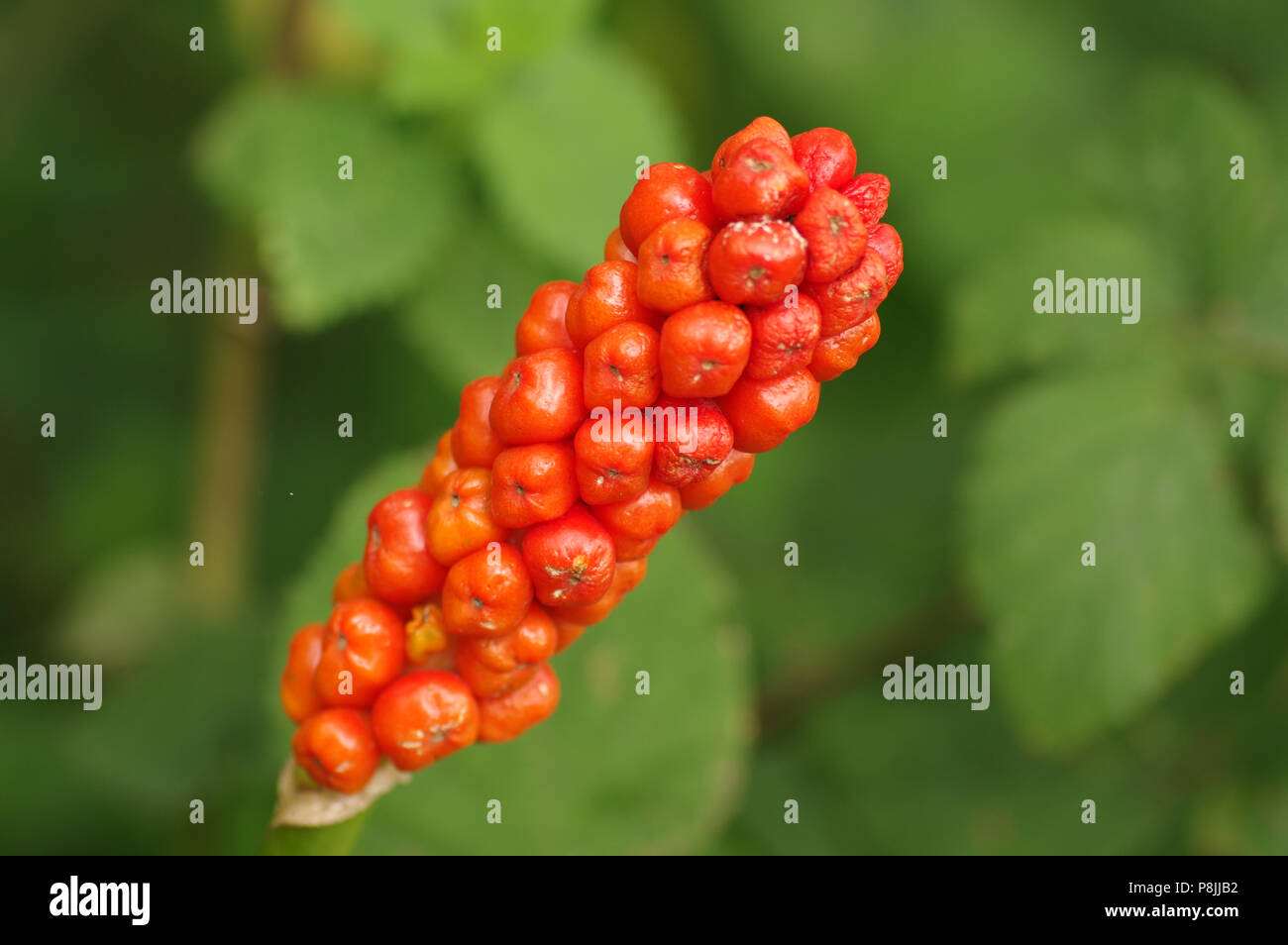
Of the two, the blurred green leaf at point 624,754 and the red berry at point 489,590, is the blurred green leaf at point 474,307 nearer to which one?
the blurred green leaf at point 624,754

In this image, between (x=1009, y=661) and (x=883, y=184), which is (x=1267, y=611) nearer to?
(x=1009, y=661)

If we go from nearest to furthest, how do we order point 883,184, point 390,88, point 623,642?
point 883,184
point 390,88
point 623,642

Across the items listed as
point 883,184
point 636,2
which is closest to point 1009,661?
point 883,184

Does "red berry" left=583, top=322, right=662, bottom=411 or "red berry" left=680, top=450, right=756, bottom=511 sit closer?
"red berry" left=583, top=322, right=662, bottom=411

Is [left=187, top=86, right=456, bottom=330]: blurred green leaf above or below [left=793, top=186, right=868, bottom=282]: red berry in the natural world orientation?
above

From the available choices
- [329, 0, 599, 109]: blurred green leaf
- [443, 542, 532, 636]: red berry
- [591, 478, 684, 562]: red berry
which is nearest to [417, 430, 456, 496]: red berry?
[443, 542, 532, 636]: red berry

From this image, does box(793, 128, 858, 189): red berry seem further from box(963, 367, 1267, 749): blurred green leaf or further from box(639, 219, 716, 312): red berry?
box(963, 367, 1267, 749): blurred green leaf

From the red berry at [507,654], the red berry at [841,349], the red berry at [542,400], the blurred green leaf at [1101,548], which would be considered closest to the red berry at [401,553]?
the red berry at [507,654]
